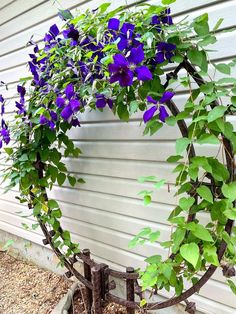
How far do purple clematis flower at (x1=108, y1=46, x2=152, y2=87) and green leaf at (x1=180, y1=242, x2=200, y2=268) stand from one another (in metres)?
0.62

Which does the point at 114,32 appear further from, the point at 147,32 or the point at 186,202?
the point at 186,202

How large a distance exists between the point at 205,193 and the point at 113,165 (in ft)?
2.92

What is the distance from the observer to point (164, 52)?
1140 mm

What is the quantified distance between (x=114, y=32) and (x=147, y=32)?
0.17 metres

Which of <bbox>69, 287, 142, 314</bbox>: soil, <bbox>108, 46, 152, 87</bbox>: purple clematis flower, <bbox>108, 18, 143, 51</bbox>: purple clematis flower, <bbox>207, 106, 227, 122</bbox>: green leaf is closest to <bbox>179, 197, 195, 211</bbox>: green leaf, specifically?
<bbox>207, 106, 227, 122</bbox>: green leaf

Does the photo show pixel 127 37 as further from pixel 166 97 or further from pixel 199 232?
pixel 199 232

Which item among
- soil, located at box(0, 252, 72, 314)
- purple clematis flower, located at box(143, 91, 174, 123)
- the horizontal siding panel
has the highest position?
the horizontal siding panel

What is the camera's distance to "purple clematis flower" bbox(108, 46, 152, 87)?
1073 mm

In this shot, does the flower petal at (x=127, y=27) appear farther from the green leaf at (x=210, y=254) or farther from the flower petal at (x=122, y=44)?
the green leaf at (x=210, y=254)

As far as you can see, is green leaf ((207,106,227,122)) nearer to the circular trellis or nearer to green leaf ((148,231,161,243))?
the circular trellis

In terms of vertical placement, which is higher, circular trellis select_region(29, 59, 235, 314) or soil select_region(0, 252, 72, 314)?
circular trellis select_region(29, 59, 235, 314)

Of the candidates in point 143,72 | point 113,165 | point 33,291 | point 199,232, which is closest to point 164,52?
point 143,72

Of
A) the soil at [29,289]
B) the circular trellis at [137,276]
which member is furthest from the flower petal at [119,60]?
the soil at [29,289]

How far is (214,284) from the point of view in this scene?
1.60m
